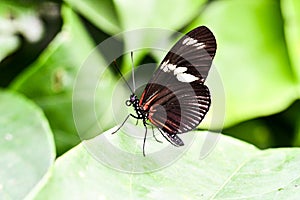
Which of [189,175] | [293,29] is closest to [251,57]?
[293,29]

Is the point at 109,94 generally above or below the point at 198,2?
below

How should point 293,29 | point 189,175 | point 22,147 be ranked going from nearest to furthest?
point 189,175, point 22,147, point 293,29

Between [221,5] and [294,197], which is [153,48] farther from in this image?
[294,197]

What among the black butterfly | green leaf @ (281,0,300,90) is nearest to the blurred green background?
green leaf @ (281,0,300,90)

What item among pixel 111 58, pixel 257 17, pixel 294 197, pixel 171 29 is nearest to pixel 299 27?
pixel 257 17

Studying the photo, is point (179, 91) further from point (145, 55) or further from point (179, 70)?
point (145, 55)

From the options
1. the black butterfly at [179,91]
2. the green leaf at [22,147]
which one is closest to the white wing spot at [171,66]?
the black butterfly at [179,91]

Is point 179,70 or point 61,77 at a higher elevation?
point 179,70
